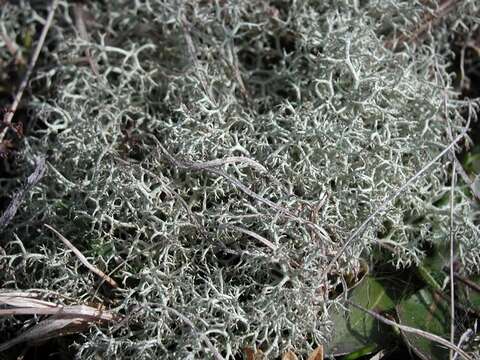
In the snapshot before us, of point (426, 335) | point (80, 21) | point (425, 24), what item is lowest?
point (426, 335)

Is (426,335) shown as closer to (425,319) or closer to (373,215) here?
(425,319)

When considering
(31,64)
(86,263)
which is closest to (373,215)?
(86,263)

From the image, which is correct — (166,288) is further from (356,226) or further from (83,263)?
(356,226)

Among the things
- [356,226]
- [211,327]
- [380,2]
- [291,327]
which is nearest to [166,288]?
[211,327]

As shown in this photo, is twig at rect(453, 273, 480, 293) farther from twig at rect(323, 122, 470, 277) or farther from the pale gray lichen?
twig at rect(323, 122, 470, 277)

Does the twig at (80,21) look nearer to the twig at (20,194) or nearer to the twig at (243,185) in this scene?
the twig at (20,194)

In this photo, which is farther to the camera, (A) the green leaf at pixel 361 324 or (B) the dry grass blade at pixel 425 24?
(B) the dry grass blade at pixel 425 24

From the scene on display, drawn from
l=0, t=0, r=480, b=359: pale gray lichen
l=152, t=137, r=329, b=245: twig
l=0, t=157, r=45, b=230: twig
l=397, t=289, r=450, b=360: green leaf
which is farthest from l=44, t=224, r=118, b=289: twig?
l=397, t=289, r=450, b=360: green leaf

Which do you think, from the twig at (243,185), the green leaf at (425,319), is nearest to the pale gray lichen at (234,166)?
the twig at (243,185)
